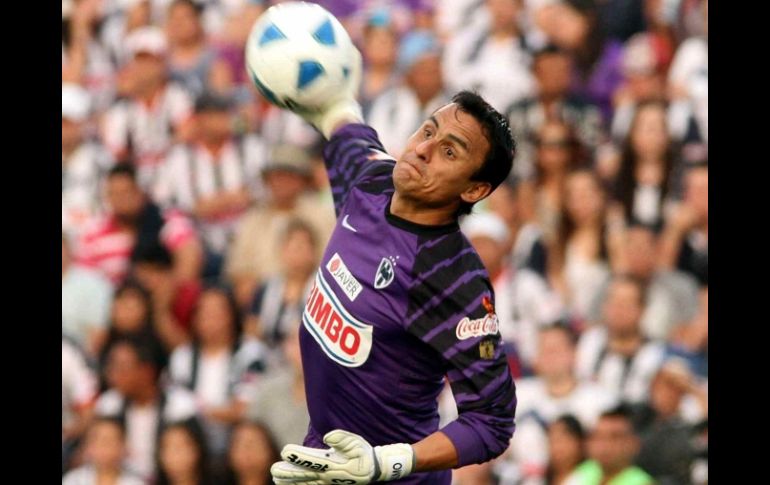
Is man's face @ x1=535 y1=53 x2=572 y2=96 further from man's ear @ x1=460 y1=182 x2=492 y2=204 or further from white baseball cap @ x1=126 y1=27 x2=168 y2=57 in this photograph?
man's ear @ x1=460 y1=182 x2=492 y2=204

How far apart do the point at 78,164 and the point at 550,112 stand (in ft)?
11.1

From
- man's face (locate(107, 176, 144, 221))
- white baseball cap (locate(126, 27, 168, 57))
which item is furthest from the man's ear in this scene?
white baseball cap (locate(126, 27, 168, 57))

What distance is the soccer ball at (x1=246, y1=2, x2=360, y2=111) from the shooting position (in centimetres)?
521

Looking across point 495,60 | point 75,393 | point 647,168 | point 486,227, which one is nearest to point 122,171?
point 75,393

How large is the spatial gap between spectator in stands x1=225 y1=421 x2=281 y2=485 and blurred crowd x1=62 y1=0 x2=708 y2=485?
0.6 inches

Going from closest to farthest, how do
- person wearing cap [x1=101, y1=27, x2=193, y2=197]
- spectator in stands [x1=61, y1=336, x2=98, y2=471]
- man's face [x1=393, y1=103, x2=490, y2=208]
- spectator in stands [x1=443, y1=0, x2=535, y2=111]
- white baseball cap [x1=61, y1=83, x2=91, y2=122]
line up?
man's face [x1=393, y1=103, x2=490, y2=208] < spectator in stands [x1=61, y1=336, x2=98, y2=471] < spectator in stands [x1=443, y1=0, x2=535, y2=111] < person wearing cap [x1=101, y1=27, x2=193, y2=197] < white baseball cap [x1=61, y1=83, x2=91, y2=122]

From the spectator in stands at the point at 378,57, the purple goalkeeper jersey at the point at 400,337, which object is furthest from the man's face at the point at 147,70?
the purple goalkeeper jersey at the point at 400,337

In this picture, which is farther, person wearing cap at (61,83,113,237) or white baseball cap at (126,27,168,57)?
white baseball cap at (126,27,168,57)

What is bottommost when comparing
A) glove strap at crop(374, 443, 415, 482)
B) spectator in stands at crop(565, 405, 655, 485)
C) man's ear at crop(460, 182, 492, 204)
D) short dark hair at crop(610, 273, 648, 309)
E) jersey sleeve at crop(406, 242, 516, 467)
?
glove strap at crop(374, 443, 415, 482)

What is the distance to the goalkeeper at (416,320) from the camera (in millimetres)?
4520

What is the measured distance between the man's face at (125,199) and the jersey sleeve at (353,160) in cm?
423

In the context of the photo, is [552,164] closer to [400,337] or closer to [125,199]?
[125,199]

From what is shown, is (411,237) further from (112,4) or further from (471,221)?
(112,4)

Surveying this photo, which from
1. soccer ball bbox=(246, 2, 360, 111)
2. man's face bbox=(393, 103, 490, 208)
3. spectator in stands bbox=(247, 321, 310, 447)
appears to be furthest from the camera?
spectator in stands bbox=(247, 321, 310, 447)
